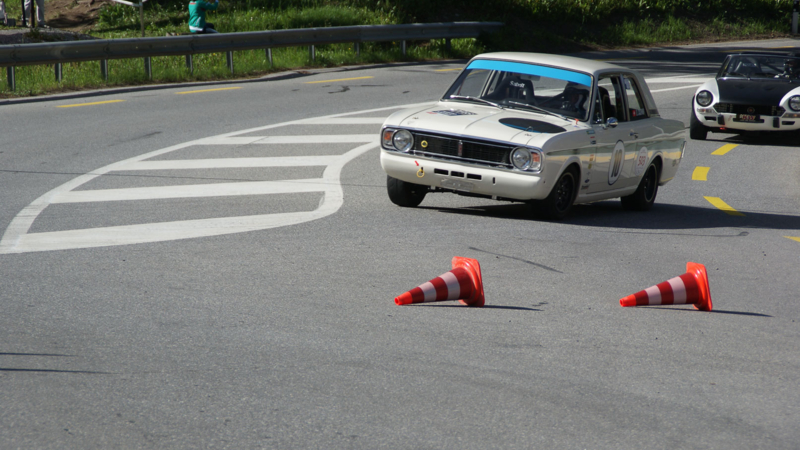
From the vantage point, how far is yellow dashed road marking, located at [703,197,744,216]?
10.5m

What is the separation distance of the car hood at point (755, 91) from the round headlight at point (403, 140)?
8.88m

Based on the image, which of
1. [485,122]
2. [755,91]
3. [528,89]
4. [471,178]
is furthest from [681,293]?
[755,91]

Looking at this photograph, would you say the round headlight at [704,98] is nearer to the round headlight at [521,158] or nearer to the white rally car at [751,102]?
the white rally car at [751,102]

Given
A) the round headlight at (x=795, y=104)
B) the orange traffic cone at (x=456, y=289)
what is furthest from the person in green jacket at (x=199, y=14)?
the orange traffic cone at (x=456, y=289)

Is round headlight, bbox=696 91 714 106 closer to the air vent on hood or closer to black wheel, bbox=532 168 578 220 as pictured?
black wheel, bbox=532 168 578 220

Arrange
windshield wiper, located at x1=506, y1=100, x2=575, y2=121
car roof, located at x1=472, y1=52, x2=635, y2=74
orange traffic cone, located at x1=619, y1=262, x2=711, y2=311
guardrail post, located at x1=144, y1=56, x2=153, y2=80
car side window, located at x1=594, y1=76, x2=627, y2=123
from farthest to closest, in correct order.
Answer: guardrail post, located at x1=144, y1=56, x2=153, y2=80, car roof, located at x1=472, y1=52, x2=635, y2=74, car side window, located at x1=594, y1=76, x2=627, y2=123, windshield wiper, located at x1=506, y1=100, x2=575, y2=121, orange traffic cone, located at x1=619, y1=262, x2=711, y2=311

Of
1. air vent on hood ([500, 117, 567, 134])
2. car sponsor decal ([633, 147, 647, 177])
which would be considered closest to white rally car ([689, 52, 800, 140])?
car sponsor decal ([633, 147, 647, 177])

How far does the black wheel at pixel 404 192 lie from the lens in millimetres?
9391

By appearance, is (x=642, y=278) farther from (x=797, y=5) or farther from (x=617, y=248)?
(x=797, y=5)

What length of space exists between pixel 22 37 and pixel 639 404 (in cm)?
2176

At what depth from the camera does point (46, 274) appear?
254 inches

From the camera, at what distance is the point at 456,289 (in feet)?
20.0

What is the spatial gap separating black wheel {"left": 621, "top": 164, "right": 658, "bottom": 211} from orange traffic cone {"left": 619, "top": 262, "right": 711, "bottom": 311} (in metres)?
4.23

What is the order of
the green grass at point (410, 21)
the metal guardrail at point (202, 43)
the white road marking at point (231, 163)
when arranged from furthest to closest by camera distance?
the green grass at point (410, 21) < the metal guardrail at point (202, 43) < the white road marking at point (231, 163)
